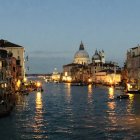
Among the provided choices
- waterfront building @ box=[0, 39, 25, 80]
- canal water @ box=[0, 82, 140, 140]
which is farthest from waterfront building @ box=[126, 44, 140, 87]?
canal water @ box=[0, 82, 140, 140]

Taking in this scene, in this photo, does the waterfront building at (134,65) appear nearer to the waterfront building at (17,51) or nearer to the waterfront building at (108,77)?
the waterfront building at (17,51)

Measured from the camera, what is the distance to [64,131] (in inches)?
1296

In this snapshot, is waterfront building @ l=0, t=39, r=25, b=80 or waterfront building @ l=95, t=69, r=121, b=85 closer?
waterfront building @ l=0, t=39, r=25, b=80

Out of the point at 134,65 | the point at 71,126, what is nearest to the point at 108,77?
the point at 134,65

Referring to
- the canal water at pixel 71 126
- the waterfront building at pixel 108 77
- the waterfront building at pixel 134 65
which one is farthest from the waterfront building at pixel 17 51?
the canal water at pixel 71 126

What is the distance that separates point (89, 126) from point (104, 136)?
4244mm

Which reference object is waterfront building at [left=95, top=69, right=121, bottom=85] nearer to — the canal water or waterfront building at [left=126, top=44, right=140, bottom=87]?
waterfront building at [left=126, top=44, right=140, bottom=87]

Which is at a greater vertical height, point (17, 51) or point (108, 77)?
point (17, 51)

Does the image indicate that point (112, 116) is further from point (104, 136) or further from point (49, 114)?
point (104, 136)

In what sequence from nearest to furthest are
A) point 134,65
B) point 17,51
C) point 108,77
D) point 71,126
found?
point 71,126 < point 134,65 < point 17,51 < point 108,77

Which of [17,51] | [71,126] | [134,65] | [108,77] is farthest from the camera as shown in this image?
[108,77]

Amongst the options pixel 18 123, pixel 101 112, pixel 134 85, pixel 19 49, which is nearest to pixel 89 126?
pixel 18 123

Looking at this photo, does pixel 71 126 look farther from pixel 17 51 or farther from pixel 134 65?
pixel 17 51

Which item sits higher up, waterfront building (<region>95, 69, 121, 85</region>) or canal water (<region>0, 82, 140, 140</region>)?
waterfront building (<region>95, 69, 121, 85</region>)
